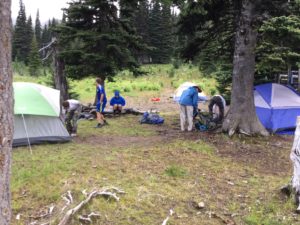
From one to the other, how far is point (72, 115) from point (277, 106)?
6.14 m

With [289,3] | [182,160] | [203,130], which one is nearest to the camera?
[182,160]

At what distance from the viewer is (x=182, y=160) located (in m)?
8.50

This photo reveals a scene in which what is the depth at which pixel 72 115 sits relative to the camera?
11.1m

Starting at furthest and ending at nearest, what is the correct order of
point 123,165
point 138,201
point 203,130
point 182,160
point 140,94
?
point 140,94 < point 203,130 < point 182,160 < point 123,165 < point 138,201

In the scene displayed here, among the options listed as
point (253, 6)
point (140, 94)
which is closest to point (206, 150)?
point (253, 6)

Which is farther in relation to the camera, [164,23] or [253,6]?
[164,23]

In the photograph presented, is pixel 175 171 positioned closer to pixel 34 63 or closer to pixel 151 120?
pixel 151 120

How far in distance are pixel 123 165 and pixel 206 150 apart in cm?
233

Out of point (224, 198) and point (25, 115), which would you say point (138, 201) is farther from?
point (25, 115)

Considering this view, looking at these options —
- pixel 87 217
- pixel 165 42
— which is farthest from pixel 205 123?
pixel 165 42

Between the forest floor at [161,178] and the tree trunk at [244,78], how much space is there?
40 cm

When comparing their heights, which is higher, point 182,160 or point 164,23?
point 164,23

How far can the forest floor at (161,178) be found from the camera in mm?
5984

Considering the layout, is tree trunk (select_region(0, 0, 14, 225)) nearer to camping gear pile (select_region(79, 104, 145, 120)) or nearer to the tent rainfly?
the tent rainfly
